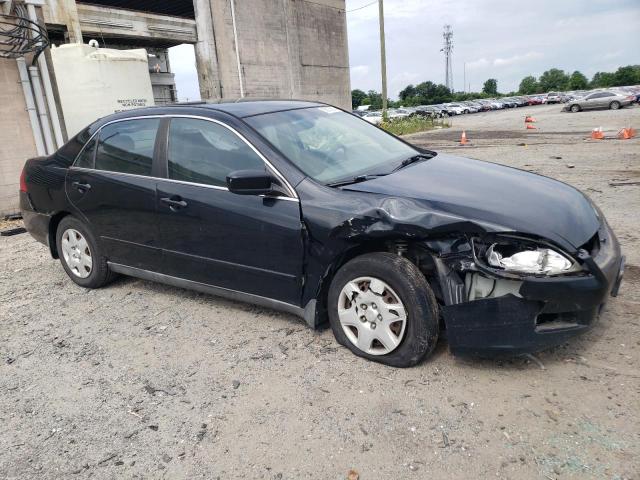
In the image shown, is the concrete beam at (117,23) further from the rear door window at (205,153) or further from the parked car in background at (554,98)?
the parked car in background at (554,98)

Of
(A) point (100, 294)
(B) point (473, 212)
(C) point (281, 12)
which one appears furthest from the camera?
(C) point (281, 12)

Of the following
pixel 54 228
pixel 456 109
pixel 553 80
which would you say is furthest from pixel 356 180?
pixel 553 80

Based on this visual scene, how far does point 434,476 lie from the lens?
2.30 metres

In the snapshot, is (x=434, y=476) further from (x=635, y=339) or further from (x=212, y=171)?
(x=212, y=171)

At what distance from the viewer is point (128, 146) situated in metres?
4.34

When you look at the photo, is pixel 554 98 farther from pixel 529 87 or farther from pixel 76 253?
pixel 76 253

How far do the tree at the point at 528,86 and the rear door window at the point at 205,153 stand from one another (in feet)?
366

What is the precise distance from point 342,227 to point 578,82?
10486 centimetres

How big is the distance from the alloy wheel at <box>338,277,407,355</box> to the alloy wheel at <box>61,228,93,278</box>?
2.78m

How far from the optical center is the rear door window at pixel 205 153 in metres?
3.62

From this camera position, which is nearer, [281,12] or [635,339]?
[635,339]

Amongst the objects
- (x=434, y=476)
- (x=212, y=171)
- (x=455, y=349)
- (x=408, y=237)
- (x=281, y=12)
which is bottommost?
(x=434, y=476)

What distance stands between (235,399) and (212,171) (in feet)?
5.39

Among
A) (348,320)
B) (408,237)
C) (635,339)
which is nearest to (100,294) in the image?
(348,320)
